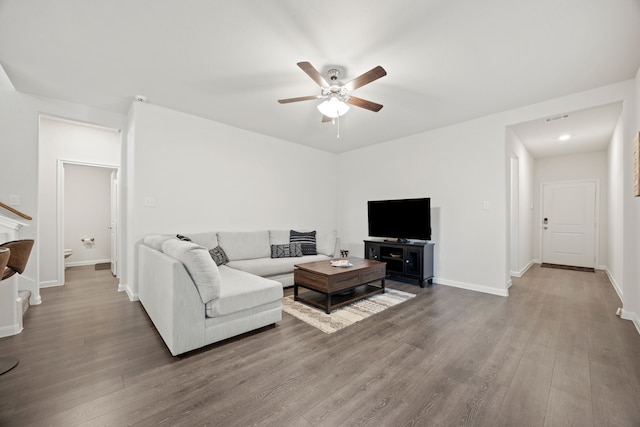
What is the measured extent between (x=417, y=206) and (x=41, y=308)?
5.17m

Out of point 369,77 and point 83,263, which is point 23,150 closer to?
point 83,263

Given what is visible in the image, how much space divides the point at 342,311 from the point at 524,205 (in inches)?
189

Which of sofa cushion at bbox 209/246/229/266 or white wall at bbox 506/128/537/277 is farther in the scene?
white wall at bbox 506/128/537/277

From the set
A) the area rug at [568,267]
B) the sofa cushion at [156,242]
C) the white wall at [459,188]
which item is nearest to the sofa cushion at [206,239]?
the sofa cushion at [156,242]

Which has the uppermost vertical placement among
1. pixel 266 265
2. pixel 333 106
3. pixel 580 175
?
pixel 333 106

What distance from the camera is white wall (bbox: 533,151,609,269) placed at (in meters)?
5.60

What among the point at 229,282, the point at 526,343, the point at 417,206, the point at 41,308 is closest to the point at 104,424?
the point at 229,282

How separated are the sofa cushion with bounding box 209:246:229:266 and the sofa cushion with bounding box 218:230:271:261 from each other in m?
0.17

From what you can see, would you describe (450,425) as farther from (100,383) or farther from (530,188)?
(530,188)

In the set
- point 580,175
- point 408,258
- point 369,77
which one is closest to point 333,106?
point 369,77

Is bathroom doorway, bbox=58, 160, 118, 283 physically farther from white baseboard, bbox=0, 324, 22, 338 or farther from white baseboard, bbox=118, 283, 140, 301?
white baseboard, bbox=0, 324, 22, 338

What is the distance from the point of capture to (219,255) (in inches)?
147

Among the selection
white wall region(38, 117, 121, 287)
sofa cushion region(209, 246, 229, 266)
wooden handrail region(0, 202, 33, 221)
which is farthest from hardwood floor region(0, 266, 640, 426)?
white wall region(38, 117, 121, 287)

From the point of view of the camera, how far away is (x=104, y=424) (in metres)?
1.44
